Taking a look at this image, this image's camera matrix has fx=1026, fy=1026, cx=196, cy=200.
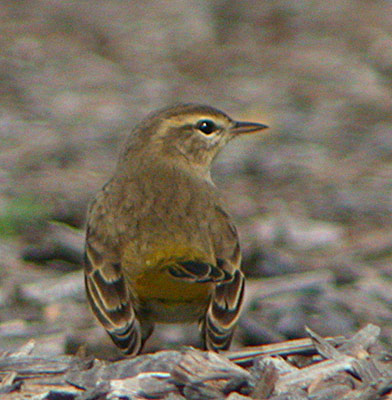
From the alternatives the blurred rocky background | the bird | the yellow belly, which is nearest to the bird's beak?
the bird

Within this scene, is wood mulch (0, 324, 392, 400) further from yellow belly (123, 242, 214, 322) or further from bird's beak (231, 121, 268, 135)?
bird's beak (231, 121, 268, 135)

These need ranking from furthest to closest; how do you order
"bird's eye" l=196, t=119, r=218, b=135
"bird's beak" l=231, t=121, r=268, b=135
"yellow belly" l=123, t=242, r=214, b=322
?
"bird's beak" l=231, t=121, r=268, b=135 → "bird's eye" l=196, t=119, r=218, b=135 → "yellow belly" l=123, t=242, r=214, b=322

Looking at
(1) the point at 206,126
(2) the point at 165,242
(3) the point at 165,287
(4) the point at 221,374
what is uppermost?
(1) the point at 206,126

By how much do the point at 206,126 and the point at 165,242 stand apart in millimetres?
1797

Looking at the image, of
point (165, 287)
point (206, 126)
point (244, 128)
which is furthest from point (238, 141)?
point (165, 287)

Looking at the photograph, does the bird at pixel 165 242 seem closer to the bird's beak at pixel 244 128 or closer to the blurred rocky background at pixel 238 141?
the bird's beak at pixel 244 128

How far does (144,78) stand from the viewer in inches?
489

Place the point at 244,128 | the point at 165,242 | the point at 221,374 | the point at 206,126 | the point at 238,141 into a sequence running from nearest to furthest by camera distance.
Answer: the point at 221,374
the point at 165,242
the point at 206,126
the point at 244,128
the point at 238,141

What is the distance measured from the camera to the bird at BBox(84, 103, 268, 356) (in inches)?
223

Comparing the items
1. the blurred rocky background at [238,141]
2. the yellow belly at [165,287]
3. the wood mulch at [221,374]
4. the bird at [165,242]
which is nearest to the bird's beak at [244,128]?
the bird at [165,242]

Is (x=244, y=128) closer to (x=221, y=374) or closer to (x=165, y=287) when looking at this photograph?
(x=165, y=287)

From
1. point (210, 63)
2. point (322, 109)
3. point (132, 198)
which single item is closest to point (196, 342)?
point (132, 198)

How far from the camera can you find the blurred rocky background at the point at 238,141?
24.3ft

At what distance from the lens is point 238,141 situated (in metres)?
11.0
